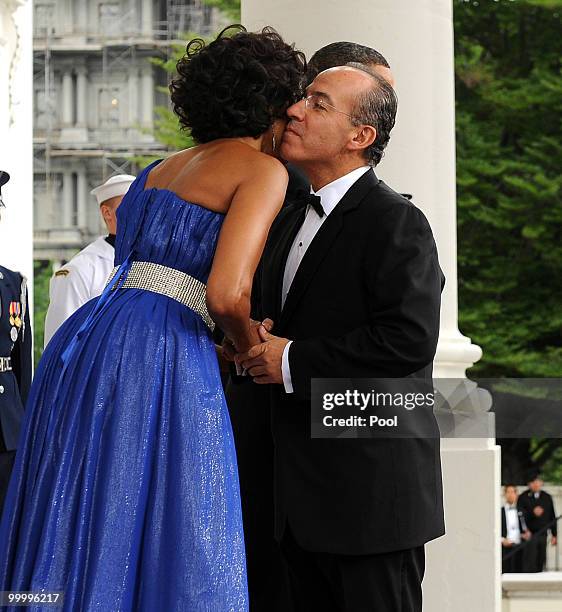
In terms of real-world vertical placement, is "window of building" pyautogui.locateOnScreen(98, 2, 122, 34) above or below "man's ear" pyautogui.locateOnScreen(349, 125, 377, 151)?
above

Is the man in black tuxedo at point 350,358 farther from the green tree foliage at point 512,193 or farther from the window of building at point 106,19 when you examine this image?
the window of building at point 106,19

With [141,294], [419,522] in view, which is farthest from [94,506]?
[419,522]

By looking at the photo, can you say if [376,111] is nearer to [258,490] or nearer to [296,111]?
[296,111]

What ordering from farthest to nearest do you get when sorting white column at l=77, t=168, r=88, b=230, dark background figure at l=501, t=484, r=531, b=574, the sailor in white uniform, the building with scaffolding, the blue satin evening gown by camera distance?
1. white column at l=77, t=168, r=88, b=230
2. the building with scaffolding
3. dark background figure at l=501, t=484, r=531, b=574
4. the sailor in white uniform
5. the blue satin evening gown

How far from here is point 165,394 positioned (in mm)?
3703

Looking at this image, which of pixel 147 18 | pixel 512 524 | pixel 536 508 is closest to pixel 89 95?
pixel 147 18

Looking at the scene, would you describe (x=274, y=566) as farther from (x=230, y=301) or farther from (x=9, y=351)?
(x=9, y=351)

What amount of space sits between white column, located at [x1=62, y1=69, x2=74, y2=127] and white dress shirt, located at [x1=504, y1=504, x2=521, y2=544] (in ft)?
99.5

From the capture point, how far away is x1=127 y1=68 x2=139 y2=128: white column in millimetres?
45219

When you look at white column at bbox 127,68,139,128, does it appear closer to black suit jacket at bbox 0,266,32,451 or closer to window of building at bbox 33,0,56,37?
window of building at bbox 33,0,56,37

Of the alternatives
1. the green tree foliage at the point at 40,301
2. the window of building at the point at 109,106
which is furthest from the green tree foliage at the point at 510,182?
the window of building at the point at 109,106

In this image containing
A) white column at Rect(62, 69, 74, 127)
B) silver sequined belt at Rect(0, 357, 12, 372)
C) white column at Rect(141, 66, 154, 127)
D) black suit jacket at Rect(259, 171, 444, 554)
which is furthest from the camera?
white column at Rect(62, 69, 74, 127)

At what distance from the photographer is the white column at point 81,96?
151ft

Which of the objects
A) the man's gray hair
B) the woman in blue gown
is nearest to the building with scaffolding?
the man's gray hair
